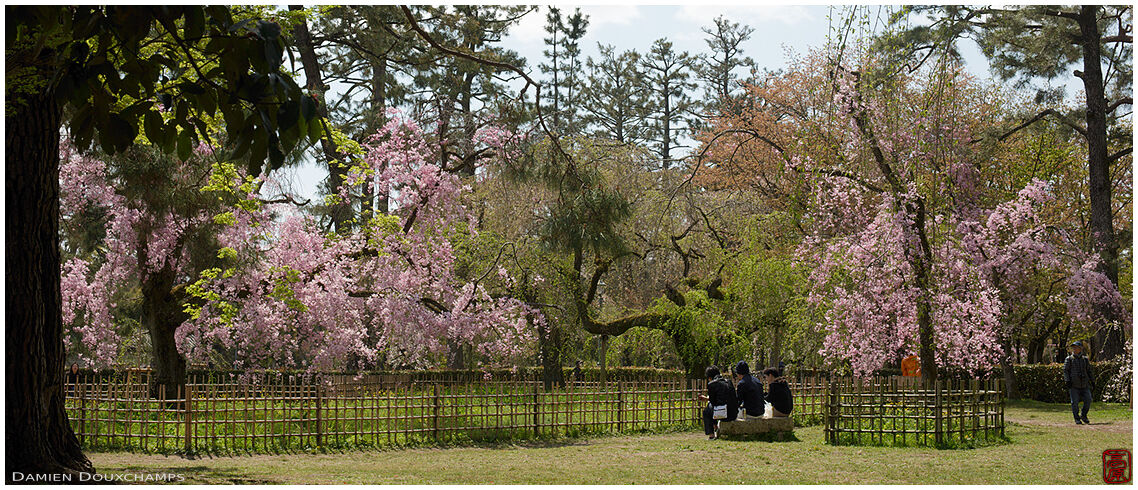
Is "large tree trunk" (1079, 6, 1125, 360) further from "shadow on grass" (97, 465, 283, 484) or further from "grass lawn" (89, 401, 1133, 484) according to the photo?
"shadow on grass" (97, 465, 283, 484)

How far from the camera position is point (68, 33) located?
5.15 meters

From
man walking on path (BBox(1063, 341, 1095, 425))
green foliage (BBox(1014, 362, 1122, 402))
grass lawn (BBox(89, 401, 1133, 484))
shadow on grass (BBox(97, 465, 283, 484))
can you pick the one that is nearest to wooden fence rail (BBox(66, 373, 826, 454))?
grass lawn (BBox(89, 401, 1133, 484))

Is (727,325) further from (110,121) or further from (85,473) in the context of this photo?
(110,121)

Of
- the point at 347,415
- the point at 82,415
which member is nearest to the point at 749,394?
the point at 347,415

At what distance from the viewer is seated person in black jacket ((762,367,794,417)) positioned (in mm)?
10492

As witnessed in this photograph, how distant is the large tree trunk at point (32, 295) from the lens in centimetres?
578

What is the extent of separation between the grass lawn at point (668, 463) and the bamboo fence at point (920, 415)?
1.10ft

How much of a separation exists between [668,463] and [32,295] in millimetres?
5068

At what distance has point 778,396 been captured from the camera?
34.5 feet

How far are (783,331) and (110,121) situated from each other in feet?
55.5

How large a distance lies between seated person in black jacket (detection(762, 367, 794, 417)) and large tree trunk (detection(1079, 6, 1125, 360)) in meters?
11.2

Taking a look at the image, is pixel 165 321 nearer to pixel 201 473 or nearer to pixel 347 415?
pixel 347 415

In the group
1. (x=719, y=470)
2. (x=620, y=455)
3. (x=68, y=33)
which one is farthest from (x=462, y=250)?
(x=68, y=33)

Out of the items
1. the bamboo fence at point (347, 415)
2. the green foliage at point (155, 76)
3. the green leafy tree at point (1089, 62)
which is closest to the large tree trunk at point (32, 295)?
the green foliage at point (155, 76)
